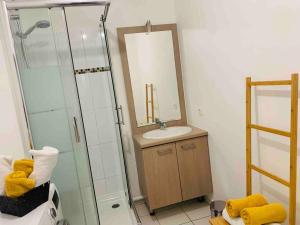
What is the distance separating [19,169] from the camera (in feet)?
4.79

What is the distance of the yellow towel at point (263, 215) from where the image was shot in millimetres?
1470

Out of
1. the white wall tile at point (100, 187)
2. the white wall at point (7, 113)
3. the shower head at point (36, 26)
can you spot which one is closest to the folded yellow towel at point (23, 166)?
the white wall at point (7, 113)

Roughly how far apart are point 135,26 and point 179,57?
61 cm

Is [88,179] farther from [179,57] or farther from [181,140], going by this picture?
[179,57]

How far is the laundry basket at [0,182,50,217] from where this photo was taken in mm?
1357

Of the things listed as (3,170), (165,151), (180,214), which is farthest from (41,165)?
(180,214)

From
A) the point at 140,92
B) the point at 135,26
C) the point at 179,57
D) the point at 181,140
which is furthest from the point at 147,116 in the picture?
the point at 135,26

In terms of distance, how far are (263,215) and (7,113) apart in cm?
193

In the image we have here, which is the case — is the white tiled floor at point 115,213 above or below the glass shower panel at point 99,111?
below

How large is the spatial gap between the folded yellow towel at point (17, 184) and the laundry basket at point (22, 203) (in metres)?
0.03

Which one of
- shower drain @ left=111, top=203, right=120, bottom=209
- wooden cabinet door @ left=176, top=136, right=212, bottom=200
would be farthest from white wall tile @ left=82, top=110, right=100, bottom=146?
wooden cabinet door @ left=176, top=136, right=212, bottom=200

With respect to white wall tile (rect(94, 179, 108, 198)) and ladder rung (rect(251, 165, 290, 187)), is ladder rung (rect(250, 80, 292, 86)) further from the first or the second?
white wall tile (rect(94, 179, 108, 198))

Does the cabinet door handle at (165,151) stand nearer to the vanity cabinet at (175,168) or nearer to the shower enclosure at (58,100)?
the vanity cabinet at (175,168)

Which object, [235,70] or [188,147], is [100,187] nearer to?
[188,147]
